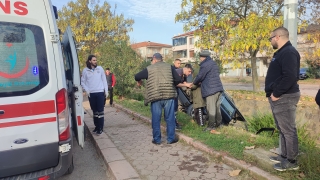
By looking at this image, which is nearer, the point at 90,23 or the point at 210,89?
the point at 210,89

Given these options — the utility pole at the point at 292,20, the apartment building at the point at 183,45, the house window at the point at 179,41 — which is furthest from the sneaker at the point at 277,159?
the house window at the point at 179,41

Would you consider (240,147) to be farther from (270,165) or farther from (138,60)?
(138,60)

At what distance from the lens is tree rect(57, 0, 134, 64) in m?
18.1

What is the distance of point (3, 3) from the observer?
262 cm

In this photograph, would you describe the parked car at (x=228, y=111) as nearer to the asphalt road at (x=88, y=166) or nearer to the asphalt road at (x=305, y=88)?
the asphalt road at (x=88, y=166)

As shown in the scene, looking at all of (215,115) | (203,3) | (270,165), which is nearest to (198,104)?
(215,115)

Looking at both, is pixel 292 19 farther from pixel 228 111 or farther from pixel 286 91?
pixel 228 111

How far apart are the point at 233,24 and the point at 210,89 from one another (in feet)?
23.3

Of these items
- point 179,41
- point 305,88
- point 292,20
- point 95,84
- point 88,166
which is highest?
point 179,41

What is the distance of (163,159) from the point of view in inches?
164

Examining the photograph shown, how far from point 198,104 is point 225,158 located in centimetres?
201

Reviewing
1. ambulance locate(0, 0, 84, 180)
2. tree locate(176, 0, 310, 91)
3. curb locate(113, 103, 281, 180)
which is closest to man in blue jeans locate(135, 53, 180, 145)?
curb locate(113, 103, 281, 180)

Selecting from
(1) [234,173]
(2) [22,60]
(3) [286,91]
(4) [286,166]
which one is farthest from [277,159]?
(2) [22,60]

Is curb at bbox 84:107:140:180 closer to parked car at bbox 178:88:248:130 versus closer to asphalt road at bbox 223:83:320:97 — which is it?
parked car at bbox 178:88:248:130
